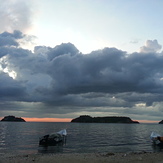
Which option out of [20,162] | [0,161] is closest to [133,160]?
[20,162]

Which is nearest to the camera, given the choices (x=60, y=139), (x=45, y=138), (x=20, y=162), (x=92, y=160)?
(x=20, y=162)

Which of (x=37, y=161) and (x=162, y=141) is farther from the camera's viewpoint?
(x=162, y=141)

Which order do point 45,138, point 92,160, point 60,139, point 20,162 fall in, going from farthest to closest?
1. point 60,139
2. point 45,138
3. point 92,160
4. point 20,162

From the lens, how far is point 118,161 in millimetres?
27438

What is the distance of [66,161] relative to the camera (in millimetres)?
27672

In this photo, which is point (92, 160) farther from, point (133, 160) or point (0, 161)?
point (0, 161)

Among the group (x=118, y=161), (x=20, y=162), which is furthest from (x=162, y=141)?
(x=20, y=162)

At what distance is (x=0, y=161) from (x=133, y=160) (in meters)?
17.4

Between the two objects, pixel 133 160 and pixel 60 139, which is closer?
pixel 133 160

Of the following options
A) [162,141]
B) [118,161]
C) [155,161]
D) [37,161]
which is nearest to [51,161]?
[37,161]

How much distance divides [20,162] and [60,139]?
31137 millimetres

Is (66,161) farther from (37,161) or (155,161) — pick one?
(155,161)

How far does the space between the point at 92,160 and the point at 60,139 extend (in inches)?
1186

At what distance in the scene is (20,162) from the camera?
2647cm
